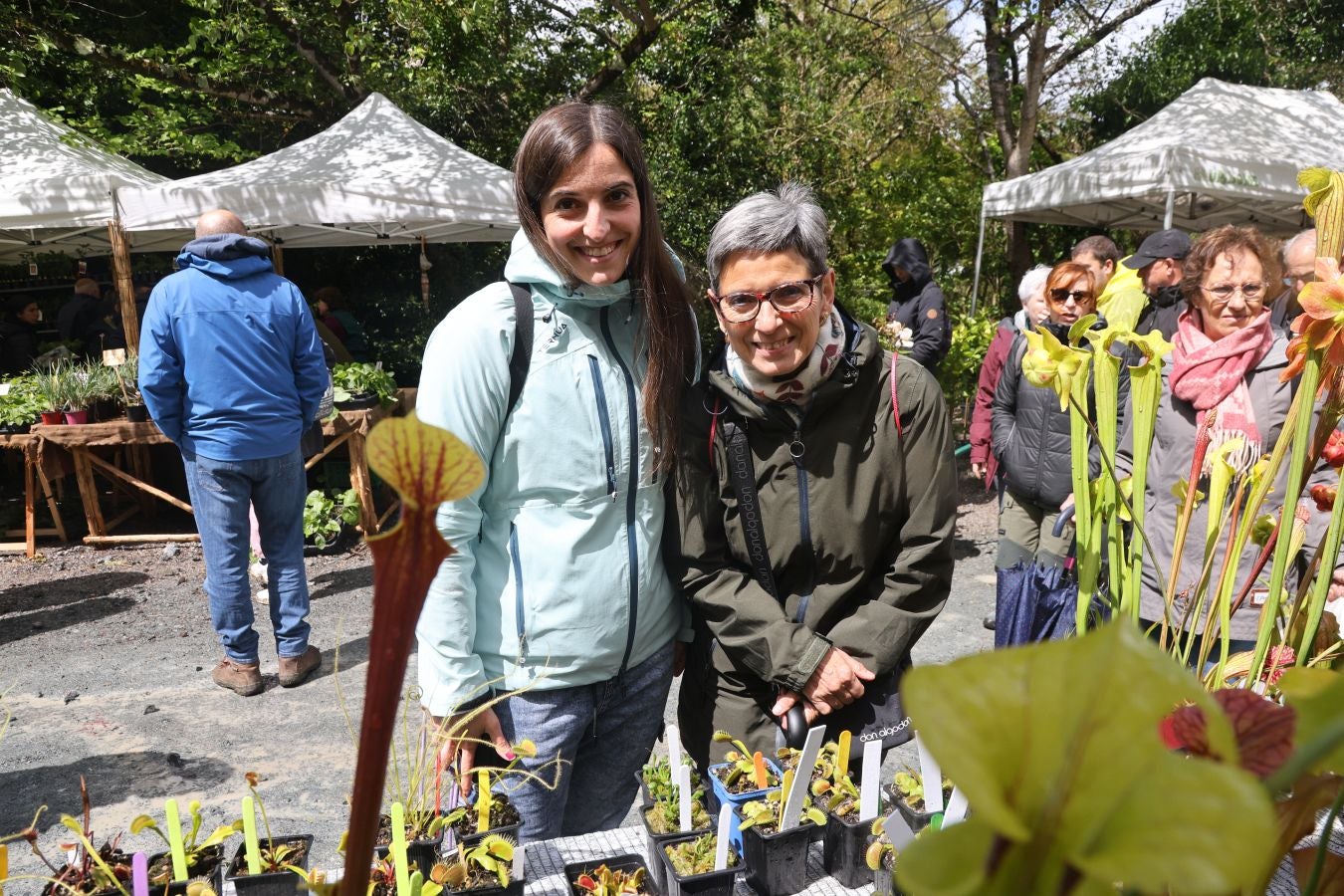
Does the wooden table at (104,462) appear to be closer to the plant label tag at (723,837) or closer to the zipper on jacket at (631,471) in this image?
the zipper on jacket at (631,471)

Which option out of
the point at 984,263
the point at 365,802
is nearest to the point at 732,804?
the point at 365,802

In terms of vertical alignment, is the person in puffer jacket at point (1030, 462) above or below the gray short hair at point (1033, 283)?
below

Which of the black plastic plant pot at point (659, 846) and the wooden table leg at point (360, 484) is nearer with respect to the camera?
the black plastic plant pot at point (659, 846)

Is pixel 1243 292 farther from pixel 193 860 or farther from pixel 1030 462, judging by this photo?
pixel 193 860

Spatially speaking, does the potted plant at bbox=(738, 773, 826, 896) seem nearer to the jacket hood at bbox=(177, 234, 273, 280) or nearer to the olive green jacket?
the olive green jacket

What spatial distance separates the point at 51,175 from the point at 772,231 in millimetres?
6444

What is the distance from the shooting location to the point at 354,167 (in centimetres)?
661

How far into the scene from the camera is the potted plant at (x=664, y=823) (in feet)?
4.59

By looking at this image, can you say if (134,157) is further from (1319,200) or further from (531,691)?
(1319,200)

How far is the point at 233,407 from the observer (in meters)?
3.50

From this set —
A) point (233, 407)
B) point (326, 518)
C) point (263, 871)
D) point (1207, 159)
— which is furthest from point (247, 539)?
point (1207, 159)

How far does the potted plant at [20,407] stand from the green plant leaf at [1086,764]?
6439 millimetres

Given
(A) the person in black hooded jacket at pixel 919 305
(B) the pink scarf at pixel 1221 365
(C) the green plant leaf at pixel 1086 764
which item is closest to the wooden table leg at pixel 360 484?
(A) the person in black hooded jacket at pixel 919 305

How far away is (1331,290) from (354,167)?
6.79 meters
